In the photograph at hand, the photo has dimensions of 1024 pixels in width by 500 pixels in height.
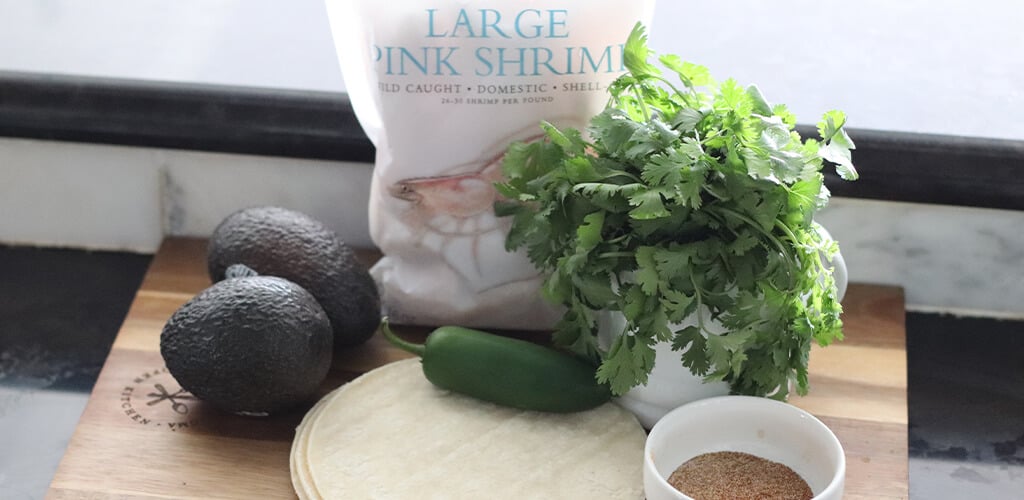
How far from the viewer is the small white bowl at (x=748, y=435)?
862 mm

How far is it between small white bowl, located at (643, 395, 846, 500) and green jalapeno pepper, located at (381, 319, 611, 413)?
0.09 m

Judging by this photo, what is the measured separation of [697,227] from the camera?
0.84m

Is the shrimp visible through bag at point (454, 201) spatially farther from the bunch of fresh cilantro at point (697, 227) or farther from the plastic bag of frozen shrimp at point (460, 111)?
the bunch of fresh cilantro at point (697, 227)

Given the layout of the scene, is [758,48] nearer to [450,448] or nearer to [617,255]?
[617,255]

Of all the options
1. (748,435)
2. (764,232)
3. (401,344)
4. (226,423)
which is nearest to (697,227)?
(764,232)

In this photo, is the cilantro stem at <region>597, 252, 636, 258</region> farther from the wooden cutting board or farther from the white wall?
the white wall

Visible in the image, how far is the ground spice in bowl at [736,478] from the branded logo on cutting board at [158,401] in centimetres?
41

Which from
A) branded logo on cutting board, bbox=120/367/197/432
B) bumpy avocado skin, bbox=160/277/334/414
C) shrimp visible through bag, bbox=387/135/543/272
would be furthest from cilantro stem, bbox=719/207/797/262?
branded logo on cutting board, bbox=120/367/197/432

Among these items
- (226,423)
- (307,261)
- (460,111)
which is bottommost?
(226,423)

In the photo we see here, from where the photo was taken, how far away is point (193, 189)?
3.90ft

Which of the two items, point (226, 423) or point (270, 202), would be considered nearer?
point (226, 423)

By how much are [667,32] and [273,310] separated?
560mm

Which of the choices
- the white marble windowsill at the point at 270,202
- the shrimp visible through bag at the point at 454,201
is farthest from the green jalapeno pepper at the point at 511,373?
the white marble windowsill at the point at 270,202

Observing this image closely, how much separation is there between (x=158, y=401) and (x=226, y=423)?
69mm
